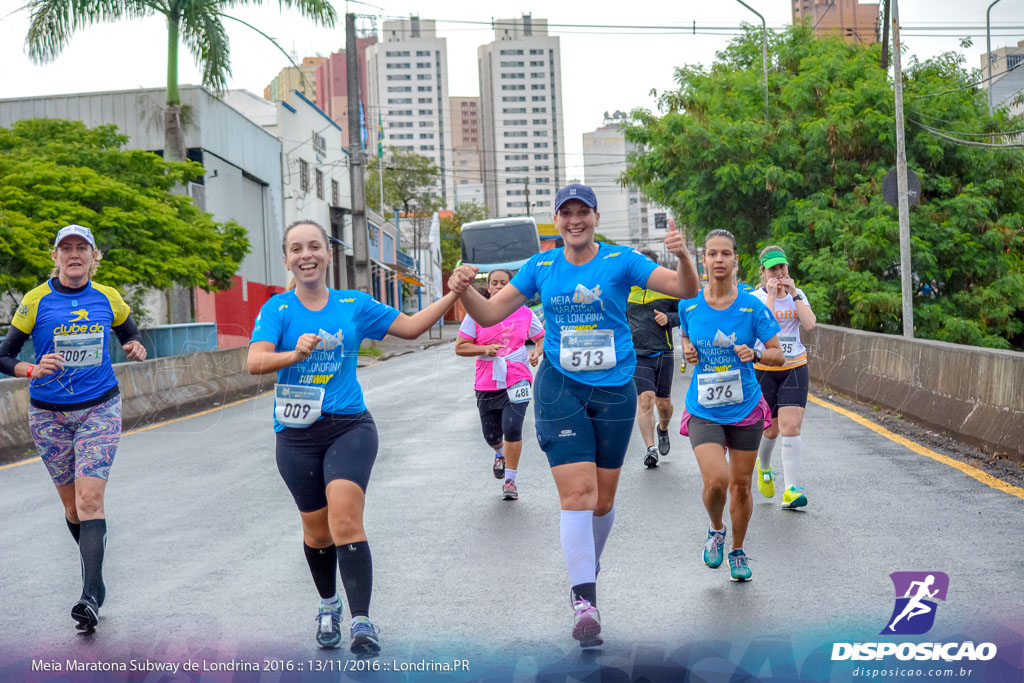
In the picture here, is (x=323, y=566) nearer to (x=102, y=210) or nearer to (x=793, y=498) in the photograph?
(x=793, y=498)

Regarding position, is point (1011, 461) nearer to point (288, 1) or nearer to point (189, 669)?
point (189, 669)

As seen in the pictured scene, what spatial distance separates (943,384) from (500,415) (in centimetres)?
538

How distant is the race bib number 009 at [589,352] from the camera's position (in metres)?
5.15

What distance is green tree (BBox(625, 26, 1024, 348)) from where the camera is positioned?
1104 inches

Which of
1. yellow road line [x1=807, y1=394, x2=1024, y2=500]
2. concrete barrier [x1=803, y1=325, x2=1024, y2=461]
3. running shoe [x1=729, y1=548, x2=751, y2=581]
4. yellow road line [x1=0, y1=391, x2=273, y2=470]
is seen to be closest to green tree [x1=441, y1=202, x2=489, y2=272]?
yellow road line [x1=0, y1=391, x2=273, y2=470]

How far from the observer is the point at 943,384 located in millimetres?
12211

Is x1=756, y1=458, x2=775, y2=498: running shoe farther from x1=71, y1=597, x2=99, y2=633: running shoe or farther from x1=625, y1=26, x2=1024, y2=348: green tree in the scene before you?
A: x1=625, y1=26, x2=1024, y2=348: green tree

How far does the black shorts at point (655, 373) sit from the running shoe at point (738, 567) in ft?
14.1

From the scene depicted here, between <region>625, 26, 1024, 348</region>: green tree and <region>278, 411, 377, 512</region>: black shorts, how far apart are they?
2329 cm

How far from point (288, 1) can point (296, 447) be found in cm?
2498

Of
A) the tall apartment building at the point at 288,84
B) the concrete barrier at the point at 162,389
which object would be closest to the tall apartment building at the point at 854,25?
the tall apartment building at the point at 288,84

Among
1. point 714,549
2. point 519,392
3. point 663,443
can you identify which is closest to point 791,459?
point 714,549

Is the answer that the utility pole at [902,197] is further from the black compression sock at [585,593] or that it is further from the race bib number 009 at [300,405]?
the race bib number 009 at [300,405]

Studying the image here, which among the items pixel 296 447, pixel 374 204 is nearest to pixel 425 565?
pixel 296 447
